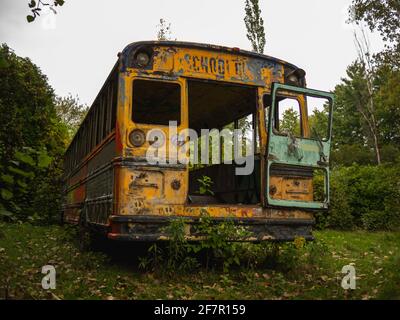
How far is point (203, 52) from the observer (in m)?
6.10

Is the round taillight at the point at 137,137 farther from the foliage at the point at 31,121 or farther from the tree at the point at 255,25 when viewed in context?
the tree at the point at 255,25

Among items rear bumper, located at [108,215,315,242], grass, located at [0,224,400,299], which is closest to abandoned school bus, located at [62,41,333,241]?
rear bumper, located at [108,215,315,242]

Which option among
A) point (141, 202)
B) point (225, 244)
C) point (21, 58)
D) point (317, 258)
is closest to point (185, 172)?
point (141, 202)

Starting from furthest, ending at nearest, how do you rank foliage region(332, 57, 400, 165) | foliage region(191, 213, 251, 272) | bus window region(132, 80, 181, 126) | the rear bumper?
foliage region(332, 57, 400, 165), bus window region(132, 80, 181, 126), foliage region(191, 213, 251, 272), the rear bumper

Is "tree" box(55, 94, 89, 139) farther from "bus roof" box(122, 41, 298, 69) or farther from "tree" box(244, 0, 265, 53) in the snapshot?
"bus roof" box(122, 41, 298, 69)

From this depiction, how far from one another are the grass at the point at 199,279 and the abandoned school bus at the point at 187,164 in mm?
541

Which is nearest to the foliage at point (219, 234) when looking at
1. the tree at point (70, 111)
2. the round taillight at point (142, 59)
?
the round taillight at point (142, 59)

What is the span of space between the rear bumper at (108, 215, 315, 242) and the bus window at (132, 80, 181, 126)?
1.39 meters

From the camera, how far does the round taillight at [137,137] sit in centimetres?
548

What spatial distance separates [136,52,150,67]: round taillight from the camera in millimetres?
5684

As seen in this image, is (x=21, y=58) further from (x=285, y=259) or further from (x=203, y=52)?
(x=285, y=259)

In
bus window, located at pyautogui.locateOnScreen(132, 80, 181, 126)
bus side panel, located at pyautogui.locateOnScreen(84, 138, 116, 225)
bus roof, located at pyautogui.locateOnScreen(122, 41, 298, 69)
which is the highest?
bus roof, located at pyautogui.locateOnScreen(122, 41, 298, 69)

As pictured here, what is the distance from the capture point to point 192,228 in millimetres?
5527
